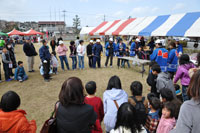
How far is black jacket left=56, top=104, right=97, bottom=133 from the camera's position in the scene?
145 cm

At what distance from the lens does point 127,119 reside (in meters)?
1.45

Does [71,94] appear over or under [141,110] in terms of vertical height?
over

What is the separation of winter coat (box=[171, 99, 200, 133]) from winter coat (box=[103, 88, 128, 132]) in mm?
985

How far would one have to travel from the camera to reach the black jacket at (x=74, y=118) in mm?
1454

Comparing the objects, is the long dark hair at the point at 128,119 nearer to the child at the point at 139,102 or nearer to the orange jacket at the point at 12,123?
the child at the point at 139,102

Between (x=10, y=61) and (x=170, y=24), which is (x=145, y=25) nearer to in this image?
(x=170, y=24)

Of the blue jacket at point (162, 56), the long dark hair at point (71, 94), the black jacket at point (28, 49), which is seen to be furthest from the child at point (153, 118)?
the black jacket at point (28, 49)

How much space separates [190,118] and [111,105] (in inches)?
43.4

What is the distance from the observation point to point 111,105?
2066 millimetres

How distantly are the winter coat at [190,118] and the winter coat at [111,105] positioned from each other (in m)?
0.98

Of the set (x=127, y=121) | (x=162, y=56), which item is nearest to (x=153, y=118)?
(x=127, y=121)

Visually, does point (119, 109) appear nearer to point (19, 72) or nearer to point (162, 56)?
point (162, 56)

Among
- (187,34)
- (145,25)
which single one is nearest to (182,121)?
(187,34)

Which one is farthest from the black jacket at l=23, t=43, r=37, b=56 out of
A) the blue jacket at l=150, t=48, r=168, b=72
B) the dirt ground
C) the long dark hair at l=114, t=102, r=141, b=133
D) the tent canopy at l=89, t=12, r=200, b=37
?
the long dark hair at l=114, t=102, r=141, b=133
